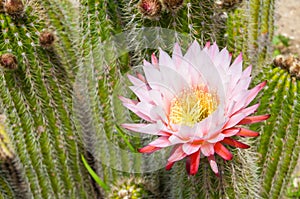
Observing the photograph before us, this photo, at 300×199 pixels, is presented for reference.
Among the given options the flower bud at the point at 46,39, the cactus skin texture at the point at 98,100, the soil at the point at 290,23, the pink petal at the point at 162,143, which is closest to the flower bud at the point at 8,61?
the cactus skin texture at the point at 98,100

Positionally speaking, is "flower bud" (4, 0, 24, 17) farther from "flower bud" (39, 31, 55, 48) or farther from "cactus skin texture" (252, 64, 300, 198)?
"cactus skin texture" (252, 64, 300, 198)

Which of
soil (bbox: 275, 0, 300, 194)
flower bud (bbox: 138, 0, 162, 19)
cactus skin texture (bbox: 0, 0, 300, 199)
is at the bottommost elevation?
soil (bbox: 275, 0, 300, 194)

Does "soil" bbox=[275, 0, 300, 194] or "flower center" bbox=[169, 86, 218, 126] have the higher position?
"flower center" bbox=[169, 86, 218, 126]

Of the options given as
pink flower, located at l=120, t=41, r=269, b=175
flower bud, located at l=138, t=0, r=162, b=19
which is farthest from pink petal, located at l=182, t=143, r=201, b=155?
flower bud, located at l=138, t=0, r=162, b=19

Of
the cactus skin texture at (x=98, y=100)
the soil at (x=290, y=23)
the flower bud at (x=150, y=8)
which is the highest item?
the flower bud at (x=150, y=8)

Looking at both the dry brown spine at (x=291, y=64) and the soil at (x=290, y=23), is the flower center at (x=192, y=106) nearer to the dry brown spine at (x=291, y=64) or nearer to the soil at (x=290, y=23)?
the dry brown spine at (x=291, y=64)

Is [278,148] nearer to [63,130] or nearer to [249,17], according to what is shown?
[249,17]

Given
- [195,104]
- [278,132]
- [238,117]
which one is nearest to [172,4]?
[195,104]
